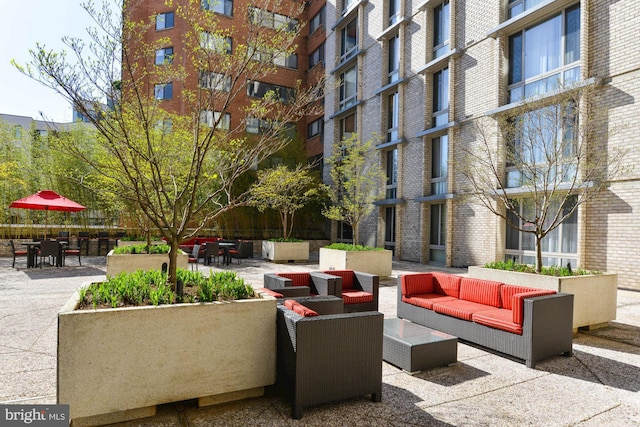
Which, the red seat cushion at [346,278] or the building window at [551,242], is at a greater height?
the building window at [551,242]

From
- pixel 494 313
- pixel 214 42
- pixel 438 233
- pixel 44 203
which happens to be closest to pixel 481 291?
pixel 494 313

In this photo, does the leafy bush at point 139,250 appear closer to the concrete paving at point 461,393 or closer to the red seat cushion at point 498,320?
the concrete paving at point 461,393

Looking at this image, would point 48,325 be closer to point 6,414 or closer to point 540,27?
point 6,414

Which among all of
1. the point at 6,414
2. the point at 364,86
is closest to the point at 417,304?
the point at 6,414

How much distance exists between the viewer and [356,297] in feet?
18.7

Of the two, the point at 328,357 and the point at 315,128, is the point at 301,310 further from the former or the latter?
the point at 315,128

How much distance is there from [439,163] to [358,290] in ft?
30.0

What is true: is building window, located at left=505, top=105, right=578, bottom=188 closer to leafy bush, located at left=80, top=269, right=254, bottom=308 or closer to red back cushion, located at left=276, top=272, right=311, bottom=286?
red back cushion, located at left=276, top=272, right=311, bottom=286

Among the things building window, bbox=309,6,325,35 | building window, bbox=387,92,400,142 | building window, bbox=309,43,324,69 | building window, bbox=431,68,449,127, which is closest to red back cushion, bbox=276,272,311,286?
building window, bbox=431,68,449,127

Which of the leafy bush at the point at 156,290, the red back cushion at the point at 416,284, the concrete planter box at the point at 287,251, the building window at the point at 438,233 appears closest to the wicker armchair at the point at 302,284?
the red back cushion at the point at 416,284

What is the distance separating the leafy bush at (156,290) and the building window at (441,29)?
43.1 ft

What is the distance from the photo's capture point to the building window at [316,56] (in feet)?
73.9

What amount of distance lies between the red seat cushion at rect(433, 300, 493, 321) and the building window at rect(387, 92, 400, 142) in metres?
11.6

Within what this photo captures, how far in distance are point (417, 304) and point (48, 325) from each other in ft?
15.7
